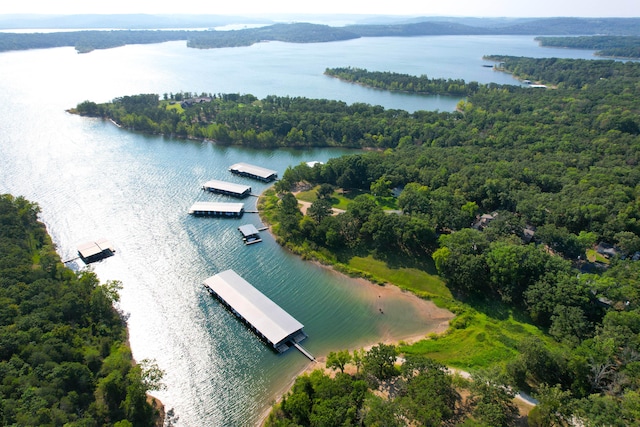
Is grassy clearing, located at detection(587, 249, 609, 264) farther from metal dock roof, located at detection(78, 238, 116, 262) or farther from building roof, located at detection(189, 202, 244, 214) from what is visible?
metal dock roof, located at detection(78, 238, 116, 262)

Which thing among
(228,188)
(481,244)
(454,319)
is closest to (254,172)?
(228,188)

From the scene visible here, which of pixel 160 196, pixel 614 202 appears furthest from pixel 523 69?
pixel 160 196

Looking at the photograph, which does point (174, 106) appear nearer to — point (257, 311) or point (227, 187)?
point (227, 187)

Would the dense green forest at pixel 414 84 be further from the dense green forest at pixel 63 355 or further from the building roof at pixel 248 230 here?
the dense green forest at pixel 63 355

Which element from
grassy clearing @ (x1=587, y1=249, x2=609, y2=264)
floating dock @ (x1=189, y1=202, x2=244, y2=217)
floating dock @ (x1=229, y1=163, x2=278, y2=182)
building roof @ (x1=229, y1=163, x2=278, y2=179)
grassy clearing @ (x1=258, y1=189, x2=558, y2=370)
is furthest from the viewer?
building roof @ (x1=229, y1=163, x2=278, y2=179)

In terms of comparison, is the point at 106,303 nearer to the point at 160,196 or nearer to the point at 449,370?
the point at 160,196

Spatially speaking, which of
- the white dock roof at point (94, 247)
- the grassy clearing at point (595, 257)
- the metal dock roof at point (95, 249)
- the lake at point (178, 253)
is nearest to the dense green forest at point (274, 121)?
the lake at point (178, 253)

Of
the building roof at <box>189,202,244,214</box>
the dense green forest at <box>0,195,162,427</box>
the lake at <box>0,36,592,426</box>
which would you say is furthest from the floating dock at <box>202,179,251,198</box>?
the dense green forest at <box>0,195,162,427</box>
